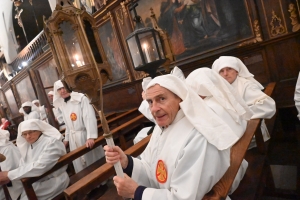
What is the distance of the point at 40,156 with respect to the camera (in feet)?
9.59

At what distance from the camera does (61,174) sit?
11.0 ft

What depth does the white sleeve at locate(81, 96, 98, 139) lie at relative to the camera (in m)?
3.65

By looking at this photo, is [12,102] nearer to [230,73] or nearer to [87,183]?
[87,183]

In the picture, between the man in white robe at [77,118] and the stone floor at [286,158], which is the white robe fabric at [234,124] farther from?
the man in white robe at [77,118]

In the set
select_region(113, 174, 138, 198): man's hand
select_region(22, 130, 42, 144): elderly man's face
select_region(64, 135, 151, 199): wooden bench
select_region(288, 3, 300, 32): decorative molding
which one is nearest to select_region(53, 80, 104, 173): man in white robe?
select_region(22, 130, 42, 144): elderly man's face

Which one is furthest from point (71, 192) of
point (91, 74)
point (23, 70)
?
point (23, 70)

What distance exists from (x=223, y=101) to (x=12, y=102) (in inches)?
628

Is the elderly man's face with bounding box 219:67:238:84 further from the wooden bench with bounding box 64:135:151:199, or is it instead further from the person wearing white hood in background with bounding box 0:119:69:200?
the person wearing white hood in background with bounding box 0:119:69:200

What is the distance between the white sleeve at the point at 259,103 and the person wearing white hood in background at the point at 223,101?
271mm

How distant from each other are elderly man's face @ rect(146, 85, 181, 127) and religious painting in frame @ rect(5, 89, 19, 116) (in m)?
15.0

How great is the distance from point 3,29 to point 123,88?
11099 mm

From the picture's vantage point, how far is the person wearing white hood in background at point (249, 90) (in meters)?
2.67

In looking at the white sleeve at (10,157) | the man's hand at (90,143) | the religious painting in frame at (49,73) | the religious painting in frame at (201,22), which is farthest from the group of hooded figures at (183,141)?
the religious painting in frame at (49,73)

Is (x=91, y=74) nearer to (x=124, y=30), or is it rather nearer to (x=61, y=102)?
(x=61, y=102)
